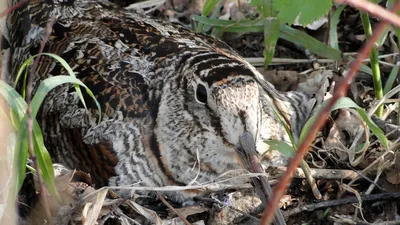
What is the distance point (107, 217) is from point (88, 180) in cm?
24

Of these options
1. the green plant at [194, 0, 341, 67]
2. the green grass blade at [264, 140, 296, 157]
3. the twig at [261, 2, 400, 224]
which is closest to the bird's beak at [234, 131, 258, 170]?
the green grass blade at [264, 140, 296, 157]

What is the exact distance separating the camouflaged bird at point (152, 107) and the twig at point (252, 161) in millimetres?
38

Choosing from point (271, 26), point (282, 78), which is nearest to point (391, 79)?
point (282, 78)

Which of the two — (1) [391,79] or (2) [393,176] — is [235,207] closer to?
(2) [393,176]

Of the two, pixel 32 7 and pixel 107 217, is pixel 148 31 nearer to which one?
pixel 32 7

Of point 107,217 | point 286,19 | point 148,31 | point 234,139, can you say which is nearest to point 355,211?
point 234,139

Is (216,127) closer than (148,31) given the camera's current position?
Yes

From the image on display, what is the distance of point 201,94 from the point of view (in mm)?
2621

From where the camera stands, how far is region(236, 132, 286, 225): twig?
2.47m

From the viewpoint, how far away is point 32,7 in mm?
3398

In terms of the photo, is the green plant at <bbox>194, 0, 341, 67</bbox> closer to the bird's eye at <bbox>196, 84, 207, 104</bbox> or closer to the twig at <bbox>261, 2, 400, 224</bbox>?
the bird's eye at <bbox>196, 84, 207, 104</bbox>

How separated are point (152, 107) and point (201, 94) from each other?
1.10ft

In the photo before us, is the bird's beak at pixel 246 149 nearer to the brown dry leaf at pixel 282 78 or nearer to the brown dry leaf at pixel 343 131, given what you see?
the brown dry leaf at pixel 343 131

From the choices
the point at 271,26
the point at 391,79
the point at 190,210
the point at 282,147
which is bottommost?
the point at 190,210
